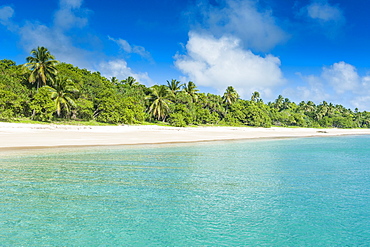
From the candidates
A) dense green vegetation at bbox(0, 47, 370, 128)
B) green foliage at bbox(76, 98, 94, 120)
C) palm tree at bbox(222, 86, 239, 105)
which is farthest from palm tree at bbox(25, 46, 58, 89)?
palm tree at bbox(222, 86, 239, 105)

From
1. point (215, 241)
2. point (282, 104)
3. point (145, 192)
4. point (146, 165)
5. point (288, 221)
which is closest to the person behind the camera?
point (215, 241)

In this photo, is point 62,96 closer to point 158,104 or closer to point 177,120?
point 158,104

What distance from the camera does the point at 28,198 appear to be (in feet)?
26.3

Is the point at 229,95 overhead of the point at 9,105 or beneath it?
overhead

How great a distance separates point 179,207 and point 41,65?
4950 cm

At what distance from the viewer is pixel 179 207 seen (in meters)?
7.45

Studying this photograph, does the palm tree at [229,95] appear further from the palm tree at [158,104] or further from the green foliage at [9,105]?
the green foliage at [9,105]

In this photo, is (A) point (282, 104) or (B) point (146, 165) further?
(A) point (282, 104)

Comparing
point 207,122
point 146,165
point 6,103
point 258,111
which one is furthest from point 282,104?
point 146,165

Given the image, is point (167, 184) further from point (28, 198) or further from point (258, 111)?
point (258, 111)

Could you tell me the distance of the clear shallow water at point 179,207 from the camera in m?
5.64

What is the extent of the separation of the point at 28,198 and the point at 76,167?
16.6ft

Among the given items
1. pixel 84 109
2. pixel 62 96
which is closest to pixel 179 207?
pixel 62 96

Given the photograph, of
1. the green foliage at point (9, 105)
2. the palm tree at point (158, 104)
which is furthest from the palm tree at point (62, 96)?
the palm tree at point (158, 104)
